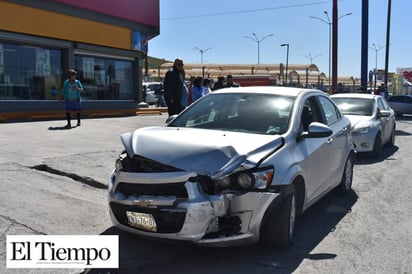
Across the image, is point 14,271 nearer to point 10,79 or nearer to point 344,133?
point 344,133

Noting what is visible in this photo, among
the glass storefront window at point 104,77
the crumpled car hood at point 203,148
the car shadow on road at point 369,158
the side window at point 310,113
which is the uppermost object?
the glass storefront window at point 104,77

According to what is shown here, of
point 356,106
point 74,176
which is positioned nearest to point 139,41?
point 356,106

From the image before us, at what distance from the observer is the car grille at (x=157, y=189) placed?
159 inches

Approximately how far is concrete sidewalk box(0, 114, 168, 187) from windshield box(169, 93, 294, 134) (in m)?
2.00

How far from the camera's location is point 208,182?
13.5 ft

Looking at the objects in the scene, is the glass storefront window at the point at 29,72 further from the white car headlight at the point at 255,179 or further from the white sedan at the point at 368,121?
the white car headlight at the point at 255,179

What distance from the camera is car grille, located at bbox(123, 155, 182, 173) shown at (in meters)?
4.15

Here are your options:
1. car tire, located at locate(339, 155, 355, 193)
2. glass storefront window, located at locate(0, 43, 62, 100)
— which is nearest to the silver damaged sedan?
car tire, located at locate(339, 155, 355, 193)

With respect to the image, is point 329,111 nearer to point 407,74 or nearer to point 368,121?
point 368,121

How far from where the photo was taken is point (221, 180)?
13.5ft

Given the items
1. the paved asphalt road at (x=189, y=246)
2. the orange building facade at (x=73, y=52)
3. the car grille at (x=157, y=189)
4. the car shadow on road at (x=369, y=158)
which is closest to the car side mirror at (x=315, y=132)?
the paved asphalt road at (x=189, y=246)

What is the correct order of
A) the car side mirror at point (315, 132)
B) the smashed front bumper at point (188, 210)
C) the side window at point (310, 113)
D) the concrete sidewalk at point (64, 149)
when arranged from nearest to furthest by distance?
1. the smashed front bumper at point (188, 210)
2. the car side mirror at point (315, 132)
3. the side window at point (310, 113)
4. the concrete sidewalk at point (64, 149)

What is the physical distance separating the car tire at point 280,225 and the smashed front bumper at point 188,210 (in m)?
0.23

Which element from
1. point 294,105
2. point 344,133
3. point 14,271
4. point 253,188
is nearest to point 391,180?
point 344,133
